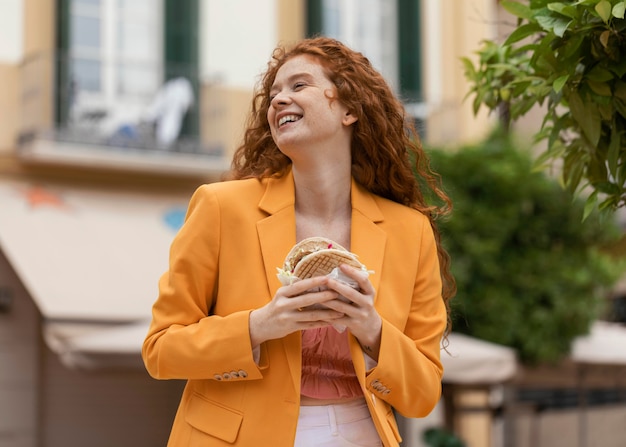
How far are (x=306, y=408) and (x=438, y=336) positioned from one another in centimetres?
41

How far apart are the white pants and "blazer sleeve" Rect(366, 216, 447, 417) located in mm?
78

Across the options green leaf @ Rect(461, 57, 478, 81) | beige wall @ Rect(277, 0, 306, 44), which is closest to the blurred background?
beige wall @ Rect(277, 0, 306, 44)

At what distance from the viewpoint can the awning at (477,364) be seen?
34.7 ft

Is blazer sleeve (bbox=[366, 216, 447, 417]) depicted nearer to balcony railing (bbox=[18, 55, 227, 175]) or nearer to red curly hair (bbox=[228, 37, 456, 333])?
red curly hair (bbox=[228, 37, 456, 333])

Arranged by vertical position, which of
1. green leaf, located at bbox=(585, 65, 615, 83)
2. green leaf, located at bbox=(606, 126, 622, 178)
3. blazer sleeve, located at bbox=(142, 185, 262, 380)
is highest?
green leaf, located at bbox=(585, 65, 615, 83)

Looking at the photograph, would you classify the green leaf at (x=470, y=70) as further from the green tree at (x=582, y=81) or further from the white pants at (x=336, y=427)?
the white pants at (x=336, y=427)

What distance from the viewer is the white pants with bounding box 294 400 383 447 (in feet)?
9.71

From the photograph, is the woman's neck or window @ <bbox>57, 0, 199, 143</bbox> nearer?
the woman's neck

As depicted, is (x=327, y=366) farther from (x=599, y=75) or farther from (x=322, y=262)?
(x=599, y=75)

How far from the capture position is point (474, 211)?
40.9 ft

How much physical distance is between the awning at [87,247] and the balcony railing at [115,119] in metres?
0.39

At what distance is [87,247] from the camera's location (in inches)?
464

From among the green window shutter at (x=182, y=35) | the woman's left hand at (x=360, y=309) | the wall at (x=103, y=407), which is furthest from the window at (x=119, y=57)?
the woman's left hand at (x=360, y=309)

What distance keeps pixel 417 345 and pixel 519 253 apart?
32.8 feet
